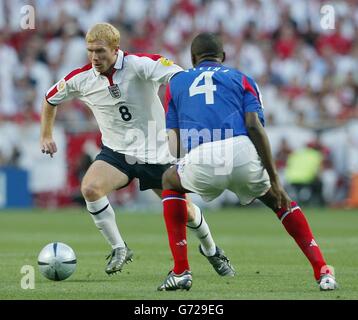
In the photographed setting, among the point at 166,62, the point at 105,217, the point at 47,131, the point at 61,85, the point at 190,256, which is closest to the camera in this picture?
the point at 166,62

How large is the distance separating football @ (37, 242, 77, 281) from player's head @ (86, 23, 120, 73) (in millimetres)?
1764

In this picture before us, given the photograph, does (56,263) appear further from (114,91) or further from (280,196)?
(280,196)

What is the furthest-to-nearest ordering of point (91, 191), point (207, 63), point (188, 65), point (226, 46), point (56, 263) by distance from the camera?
point (226, 46) < point (188, 65) < point (91, 191) < point (56, 263) < point (207, 63)

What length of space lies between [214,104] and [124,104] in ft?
6.95

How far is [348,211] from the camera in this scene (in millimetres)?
21484

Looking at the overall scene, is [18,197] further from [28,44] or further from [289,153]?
[289,153]

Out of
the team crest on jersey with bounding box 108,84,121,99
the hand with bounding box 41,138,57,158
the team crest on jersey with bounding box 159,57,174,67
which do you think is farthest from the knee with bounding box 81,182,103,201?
the team crest on jersey with bounding box 159,57,174,67

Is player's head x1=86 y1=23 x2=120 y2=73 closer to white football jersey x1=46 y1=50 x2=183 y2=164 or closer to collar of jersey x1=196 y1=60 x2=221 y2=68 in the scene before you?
white football jersey x1=46 y1=50 x2=183 y2=164

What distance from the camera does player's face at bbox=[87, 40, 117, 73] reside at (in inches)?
368

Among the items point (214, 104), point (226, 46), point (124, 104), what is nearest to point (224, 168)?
point (214, 104)

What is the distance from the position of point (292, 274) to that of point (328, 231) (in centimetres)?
633

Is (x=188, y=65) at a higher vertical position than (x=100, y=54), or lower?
lower

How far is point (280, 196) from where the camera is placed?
26.4 ft
